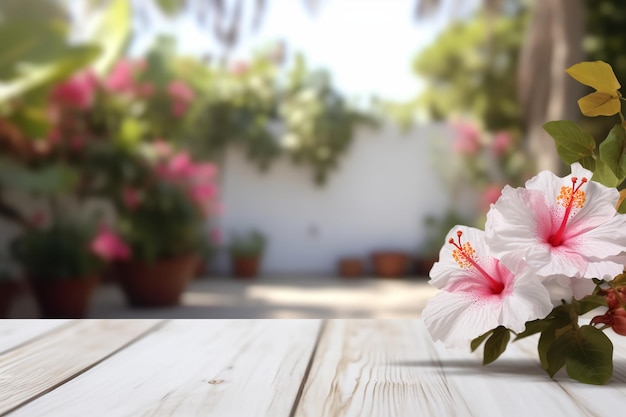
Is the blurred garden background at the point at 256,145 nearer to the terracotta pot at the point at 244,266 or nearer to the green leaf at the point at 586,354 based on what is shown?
the terracotta pot at the point at 244,266

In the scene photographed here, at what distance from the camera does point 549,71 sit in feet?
17.4

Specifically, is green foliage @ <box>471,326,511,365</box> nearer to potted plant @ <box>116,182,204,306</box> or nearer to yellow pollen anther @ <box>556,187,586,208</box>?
yellow pollen anther @ <box>556,187,586,208</box>

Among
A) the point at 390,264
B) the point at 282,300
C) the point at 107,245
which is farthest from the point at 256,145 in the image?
the point at 107,245

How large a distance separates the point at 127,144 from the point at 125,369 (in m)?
4.38

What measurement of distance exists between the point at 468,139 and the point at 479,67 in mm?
706

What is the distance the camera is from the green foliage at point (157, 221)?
470 cm

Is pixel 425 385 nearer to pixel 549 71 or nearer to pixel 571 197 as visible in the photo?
pixel 571 197

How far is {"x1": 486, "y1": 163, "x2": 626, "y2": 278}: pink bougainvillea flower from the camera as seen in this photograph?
0.45 meters

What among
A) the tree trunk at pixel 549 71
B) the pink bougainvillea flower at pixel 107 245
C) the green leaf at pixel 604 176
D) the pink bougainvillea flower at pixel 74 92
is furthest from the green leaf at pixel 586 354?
the tree trunk at pixel 549 71

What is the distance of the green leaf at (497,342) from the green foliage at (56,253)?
4.03 m

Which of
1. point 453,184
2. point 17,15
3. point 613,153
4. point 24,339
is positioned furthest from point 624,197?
point 453,184

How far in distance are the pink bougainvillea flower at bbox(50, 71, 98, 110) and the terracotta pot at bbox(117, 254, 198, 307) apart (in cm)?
108

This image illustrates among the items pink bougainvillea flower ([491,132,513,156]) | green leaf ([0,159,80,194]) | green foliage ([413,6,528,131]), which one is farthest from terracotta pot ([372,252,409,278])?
green leaf ([0,159,80,194])

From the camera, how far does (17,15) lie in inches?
212
